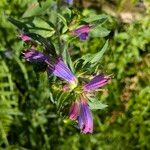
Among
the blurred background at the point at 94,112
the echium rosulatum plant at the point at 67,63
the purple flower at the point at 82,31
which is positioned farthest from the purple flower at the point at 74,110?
the blurred background at the point at 94,112

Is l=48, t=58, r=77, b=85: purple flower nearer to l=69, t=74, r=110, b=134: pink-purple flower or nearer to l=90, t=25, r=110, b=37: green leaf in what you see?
l=69, t=74, r=110, b=134: pink-purple flower

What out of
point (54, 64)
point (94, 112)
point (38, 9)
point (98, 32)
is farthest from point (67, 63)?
point (94, 112)

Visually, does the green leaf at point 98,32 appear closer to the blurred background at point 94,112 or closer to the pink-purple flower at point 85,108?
the pink-purple flower at point 85,108

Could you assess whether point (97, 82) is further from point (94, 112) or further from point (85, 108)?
point (94, 112)

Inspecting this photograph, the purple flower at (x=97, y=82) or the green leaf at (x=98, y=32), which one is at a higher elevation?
the green leaf at (x=98, y=32)

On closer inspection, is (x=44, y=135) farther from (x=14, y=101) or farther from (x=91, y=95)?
(x=91, y=95)

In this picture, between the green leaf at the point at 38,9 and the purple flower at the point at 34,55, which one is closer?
the purple flower at the point at 34,55

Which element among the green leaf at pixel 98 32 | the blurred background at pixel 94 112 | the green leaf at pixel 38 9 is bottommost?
the blurred background at pixel 94 112
